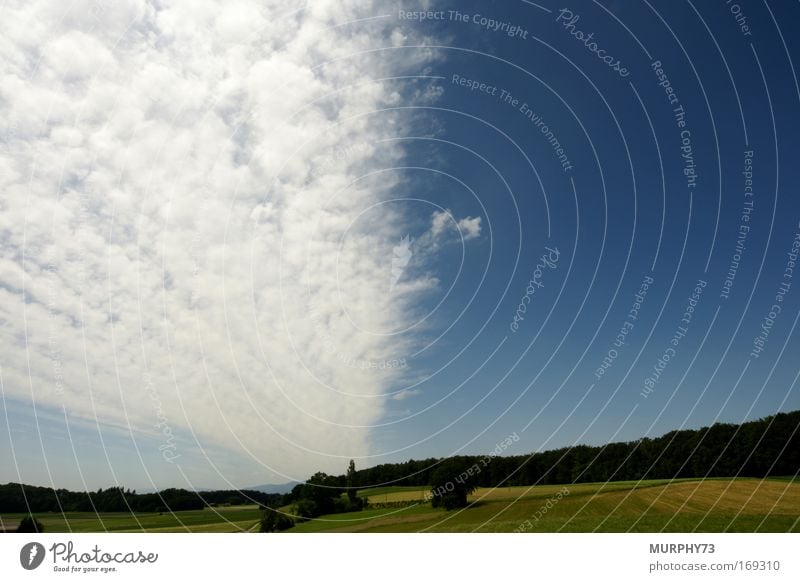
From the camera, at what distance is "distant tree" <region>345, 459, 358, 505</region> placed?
51.9 ft

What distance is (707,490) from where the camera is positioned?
70.3ft

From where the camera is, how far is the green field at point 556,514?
547 inches

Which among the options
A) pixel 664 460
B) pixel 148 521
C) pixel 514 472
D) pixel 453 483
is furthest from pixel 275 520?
pixel 664 460

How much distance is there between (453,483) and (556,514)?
177 inches

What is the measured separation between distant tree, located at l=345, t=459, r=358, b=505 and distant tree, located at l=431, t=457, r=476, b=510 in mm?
3199

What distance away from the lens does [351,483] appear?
16.2 metres
